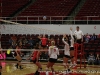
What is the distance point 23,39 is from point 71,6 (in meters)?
8.06

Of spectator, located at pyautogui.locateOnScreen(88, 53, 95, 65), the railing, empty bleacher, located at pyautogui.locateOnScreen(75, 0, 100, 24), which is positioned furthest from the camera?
empty bleacher, located at pyautogui.locateOnScreen(75, 0, 100, 24)

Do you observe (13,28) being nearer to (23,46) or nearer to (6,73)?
(23,46)

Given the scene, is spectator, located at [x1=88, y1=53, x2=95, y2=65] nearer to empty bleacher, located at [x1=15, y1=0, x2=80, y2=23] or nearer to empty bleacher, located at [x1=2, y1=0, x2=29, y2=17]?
empty bleacher, located at [x1=15, y1=0, x2=80, y2=23]

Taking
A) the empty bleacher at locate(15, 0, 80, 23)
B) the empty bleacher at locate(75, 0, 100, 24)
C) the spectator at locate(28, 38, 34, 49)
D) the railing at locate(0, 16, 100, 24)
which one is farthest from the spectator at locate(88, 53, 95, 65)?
the empty bleacher at locate(15, 0, 80, 23)

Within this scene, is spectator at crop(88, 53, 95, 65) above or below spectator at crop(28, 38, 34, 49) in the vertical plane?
below

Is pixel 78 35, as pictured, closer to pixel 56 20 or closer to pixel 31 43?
pixel 31 43

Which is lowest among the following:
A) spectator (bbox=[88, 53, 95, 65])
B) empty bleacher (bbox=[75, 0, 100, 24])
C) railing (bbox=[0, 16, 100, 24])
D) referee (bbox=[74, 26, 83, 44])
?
spectator (bbox=[88, 53, 95, 65])

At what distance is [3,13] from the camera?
31.9 meters

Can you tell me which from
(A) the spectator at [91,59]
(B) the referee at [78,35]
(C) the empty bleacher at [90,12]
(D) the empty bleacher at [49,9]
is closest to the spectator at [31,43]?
(D) the empty bleacher at [49,9]

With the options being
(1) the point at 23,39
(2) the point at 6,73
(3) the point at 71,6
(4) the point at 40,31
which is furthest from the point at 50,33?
(2) the point at 6,73

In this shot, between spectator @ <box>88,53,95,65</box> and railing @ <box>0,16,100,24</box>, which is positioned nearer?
spectator @ <box>88,53,95,65</box>

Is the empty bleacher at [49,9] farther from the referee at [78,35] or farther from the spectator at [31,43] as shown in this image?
the referee at [78,35]

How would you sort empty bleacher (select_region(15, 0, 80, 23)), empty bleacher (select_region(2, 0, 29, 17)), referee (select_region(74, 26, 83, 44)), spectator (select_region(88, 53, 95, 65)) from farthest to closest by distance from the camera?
1. empty bleacher (select_region(2, 0, 29, 17))
2. empty bleacher (select_region(15, 0, 80, 23))
3. spectator (select_region(88, 53, 95, 65))
4. referee (select_region(74, 26, 83, 44))

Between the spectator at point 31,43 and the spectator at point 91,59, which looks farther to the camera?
the spectator at point 31,43
